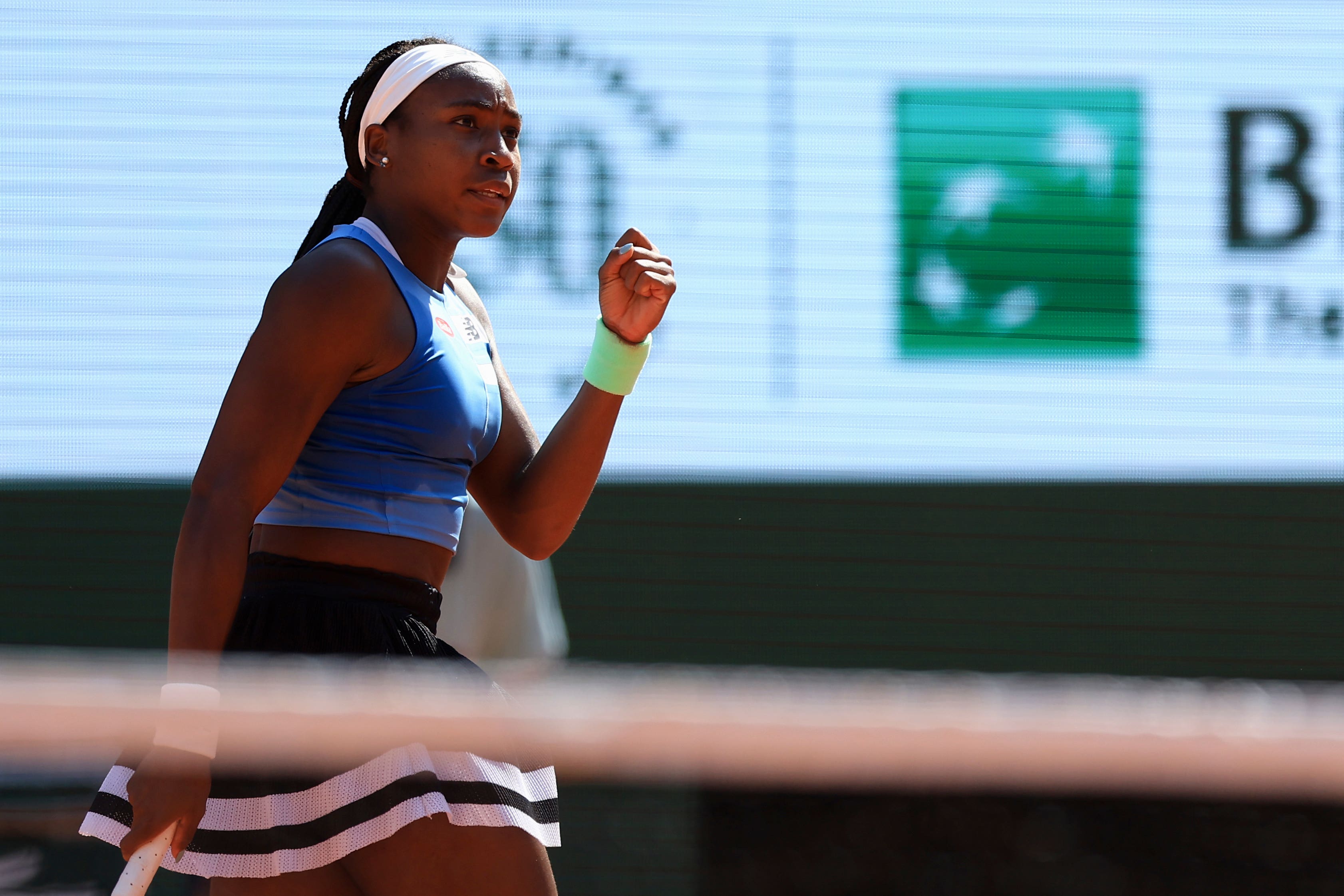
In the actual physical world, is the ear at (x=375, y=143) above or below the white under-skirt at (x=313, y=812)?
above

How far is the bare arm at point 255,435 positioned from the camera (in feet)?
4.74

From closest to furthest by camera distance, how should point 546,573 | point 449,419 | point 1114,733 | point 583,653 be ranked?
point 1114,733, point 449,419, point 546,573, point 583,653

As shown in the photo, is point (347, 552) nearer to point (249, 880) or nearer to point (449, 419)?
point (449, 419)

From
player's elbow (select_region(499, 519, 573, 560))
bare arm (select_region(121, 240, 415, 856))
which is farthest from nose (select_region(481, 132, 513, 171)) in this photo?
player's elbow (select_region(499, 519, 573, 560))

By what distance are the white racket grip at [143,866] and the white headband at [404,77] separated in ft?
2.59

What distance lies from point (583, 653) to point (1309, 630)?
241cm

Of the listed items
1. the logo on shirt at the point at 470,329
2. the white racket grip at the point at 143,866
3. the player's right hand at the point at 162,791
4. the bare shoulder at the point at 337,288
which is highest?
the bare shoulder at the point at 337,288

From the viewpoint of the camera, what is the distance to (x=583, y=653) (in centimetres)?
498

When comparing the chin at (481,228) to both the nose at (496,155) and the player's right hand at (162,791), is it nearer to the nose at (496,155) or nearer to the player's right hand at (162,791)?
the nose at (496,155)

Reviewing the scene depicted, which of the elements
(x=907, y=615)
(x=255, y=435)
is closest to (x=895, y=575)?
(x=907, y=615)

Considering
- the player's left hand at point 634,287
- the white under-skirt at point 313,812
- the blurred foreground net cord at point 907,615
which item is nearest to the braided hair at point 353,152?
the player's left hand at point 634,287

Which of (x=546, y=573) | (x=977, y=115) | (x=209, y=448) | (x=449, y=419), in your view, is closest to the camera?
(x=209, y=448)

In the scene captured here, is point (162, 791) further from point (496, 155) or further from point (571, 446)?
point (496, 155)

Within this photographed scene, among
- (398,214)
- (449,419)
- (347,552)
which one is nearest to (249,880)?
(347,552)
